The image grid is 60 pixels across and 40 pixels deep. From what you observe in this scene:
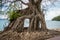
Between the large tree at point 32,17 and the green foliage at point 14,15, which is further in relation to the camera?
the green foliage at point 14,15

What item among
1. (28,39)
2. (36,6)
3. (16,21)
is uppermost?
(36,6)

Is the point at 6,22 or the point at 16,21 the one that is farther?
the point at 6,22

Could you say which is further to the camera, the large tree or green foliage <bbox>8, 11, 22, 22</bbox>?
green foliage <bbox>8, 11, 22, 22</bbox>

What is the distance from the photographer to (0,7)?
1079 centimetres

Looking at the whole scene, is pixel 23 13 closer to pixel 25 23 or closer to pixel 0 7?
pixel 25 23

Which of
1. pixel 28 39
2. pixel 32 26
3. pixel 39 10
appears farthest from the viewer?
pixel 39 10

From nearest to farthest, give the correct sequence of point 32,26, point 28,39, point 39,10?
point 28,39 < point 32,26 < point 39,10

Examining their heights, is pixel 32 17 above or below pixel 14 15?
below

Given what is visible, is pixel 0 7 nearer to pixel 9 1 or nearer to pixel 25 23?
pixel 9 1

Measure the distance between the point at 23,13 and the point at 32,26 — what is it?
1326 mm

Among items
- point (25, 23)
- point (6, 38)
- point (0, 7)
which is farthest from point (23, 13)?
point (6, 38)

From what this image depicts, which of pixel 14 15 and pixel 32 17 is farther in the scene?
pixel 14 15

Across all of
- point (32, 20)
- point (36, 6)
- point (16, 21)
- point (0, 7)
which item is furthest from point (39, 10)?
point (0, 7)

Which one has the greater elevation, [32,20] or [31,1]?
[31,1]
